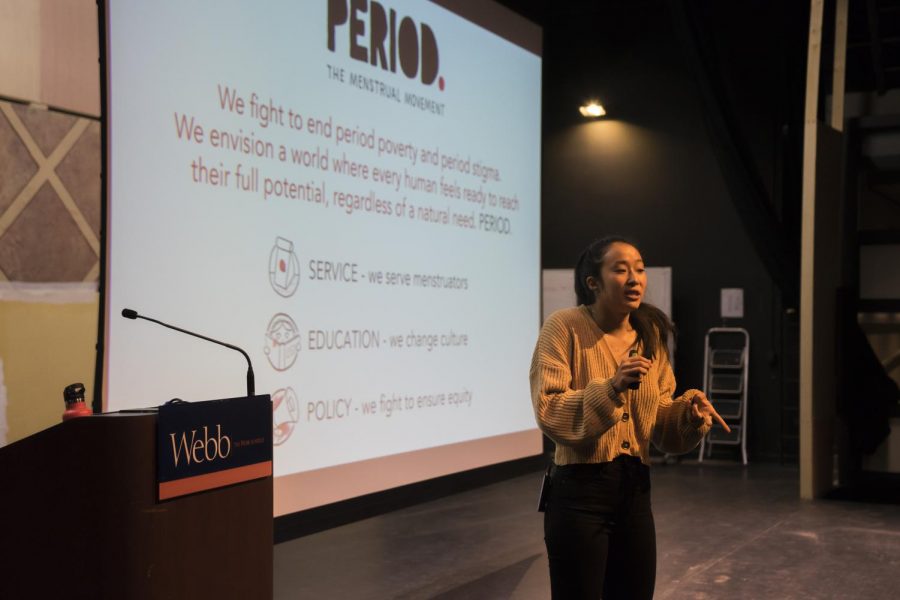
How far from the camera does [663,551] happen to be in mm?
5359

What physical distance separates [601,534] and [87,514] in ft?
3.94

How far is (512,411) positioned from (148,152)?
3818 millimetres

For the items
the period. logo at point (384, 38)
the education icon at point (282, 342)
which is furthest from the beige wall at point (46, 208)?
the period. logo at point (384, 38)

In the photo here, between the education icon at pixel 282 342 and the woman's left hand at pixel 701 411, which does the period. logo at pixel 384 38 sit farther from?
the woman's left hand at pixel 701 411

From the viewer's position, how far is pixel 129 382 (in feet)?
13.9

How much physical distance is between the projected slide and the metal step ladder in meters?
2.18

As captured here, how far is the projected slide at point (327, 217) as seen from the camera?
438 centimetres

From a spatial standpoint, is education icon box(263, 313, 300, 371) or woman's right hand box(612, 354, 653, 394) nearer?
woman's right hand box(612, 354, 653, 394)

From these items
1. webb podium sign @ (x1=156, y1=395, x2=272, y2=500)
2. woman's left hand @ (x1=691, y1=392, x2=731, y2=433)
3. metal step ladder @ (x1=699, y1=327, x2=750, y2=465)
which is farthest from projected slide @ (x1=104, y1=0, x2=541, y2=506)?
Result: woman's left hand @ (x1=691, y1=392, x2=731, y2=433)

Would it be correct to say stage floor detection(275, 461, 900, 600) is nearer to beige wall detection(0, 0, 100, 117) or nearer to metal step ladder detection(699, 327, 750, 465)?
metal step ladder detection(699, 327, 750, 465)

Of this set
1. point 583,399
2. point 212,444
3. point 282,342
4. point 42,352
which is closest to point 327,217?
point 282,342

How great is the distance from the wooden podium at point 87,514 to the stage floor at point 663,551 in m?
2.08

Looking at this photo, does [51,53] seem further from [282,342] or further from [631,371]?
[631,371]

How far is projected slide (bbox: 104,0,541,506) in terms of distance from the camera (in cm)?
438
